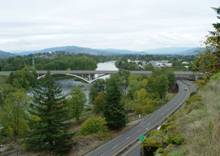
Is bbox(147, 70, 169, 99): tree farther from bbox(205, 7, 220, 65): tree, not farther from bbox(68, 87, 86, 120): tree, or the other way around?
bbox(205, 7, 220, 65): tree

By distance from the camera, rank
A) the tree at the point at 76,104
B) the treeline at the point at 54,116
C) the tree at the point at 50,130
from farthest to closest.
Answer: the tree at the point at 76,104 → the treeline at the point at 54,116 → the tree at the point at 50,130

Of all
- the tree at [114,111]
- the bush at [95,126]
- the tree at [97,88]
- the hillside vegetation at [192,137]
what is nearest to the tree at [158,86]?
the tree at [97,88]

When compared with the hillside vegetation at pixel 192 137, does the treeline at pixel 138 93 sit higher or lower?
lower

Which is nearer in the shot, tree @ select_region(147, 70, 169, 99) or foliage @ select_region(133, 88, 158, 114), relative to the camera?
foliage @ select_region(133, 88, 158, 114)

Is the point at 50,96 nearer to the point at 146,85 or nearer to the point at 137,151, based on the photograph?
the point at 137,151

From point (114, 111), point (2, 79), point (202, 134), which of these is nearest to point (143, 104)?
point (114, 111)

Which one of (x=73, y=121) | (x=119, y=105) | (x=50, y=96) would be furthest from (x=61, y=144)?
(x=73, y=121)

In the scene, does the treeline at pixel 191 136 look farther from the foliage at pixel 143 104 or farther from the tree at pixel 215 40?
the foliage at pixel 143 104

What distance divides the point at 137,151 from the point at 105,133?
7864mm

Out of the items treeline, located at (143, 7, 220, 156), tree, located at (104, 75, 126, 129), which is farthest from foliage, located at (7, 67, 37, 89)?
treeline, located at (143, 7, 220, 156)

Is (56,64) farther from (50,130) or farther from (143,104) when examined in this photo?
(50,130)

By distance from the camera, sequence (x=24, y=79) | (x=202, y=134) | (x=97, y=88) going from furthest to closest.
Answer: (x=24, y=79), (x=97, y=88), (x=202, y=134)

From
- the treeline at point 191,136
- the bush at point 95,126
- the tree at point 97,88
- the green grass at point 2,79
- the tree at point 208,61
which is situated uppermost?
the tree at point 208,61

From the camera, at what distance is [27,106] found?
41.2 metres
